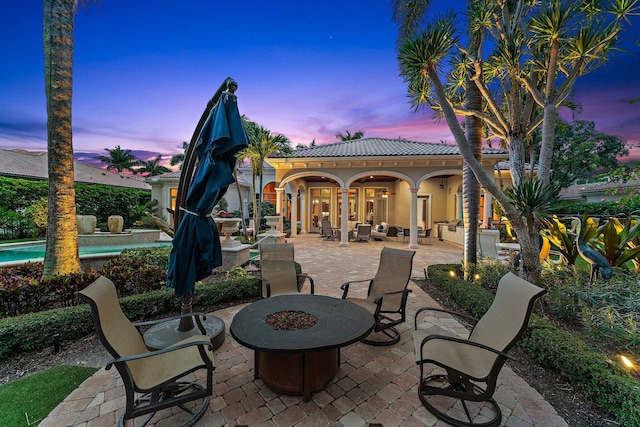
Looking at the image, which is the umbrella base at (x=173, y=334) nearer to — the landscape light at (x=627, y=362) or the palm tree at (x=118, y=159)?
the landscape light at (x=627, y=362)

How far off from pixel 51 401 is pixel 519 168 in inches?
309

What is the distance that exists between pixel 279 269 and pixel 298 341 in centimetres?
239

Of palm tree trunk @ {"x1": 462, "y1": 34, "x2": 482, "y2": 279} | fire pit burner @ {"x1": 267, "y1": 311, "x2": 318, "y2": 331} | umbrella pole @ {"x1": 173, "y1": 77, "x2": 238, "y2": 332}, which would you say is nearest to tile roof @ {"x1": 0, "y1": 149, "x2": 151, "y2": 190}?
umbrella pole @ {"x1": 173, "y1": 77, "x2": 238, "y2": 332}

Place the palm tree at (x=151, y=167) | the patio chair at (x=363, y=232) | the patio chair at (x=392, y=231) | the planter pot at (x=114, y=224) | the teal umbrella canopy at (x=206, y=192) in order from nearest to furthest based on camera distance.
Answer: the teal umbrella canopy at (x=206, y=192), the planter pot at (x=114, y=224), the patio chair at (x=363, y=232), the patio chair at (x=392, y=231), the palm tree at (x=151, y=167)

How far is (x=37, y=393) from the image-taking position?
8.31 feet

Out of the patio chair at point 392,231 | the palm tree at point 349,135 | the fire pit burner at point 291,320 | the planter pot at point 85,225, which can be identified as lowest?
the patio chair at point 392,231

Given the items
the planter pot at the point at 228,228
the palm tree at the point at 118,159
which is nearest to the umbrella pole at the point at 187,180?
the planter pot at the point at 228,228

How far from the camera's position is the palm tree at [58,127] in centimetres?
468

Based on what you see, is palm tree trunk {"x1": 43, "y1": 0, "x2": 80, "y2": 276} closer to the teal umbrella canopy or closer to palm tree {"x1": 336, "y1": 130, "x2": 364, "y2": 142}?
the teal umbrella canopy

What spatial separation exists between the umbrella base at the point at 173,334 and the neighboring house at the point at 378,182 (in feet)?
30.6

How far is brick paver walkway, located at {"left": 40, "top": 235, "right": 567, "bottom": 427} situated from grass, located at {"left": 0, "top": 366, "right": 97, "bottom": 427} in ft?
0.51

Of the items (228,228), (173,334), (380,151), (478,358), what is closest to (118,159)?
(228,228)

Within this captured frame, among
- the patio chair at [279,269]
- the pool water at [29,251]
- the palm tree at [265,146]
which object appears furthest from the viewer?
the palm tree at [265,146]

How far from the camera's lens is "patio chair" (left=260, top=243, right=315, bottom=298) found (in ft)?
14.9
